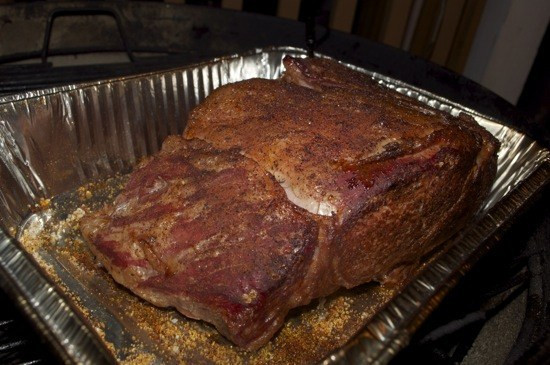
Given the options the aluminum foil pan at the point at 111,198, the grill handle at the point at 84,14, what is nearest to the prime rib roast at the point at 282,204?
the aluminum foil pan at the point at 111,198

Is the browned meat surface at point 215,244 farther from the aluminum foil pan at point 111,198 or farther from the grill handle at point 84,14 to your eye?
the grill handle at point 84,14

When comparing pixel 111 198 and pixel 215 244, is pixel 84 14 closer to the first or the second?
pixel 111 198

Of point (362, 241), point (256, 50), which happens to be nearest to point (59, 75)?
point (256, 50)

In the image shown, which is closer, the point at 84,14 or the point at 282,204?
the point at 282,204

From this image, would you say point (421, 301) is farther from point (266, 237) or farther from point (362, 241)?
point (266, 237)

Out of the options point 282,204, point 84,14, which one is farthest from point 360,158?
point 84,14
